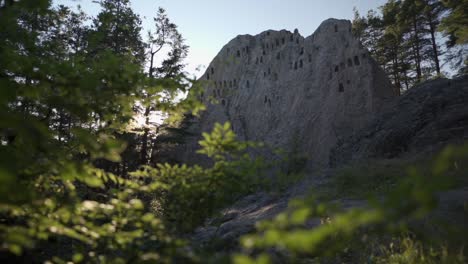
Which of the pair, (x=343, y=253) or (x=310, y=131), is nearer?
(x=343, y=253)

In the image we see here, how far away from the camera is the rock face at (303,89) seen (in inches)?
1035

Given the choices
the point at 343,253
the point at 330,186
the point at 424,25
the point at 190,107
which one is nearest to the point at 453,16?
the point at 424,25

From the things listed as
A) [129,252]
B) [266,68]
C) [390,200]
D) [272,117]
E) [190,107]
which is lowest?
[129,252]

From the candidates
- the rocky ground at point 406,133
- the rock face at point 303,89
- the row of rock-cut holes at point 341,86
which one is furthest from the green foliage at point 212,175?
the row of rock-cut holes at point 341,86

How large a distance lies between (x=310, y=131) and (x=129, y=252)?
27.0m

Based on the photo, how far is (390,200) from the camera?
1.12 m

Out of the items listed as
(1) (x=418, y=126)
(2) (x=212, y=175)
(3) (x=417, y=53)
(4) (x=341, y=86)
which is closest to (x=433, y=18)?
(3) (x=417, y=53)

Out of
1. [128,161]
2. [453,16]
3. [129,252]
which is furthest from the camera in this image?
[128,161]

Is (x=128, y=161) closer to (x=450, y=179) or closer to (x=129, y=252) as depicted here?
(x=129, y=252)

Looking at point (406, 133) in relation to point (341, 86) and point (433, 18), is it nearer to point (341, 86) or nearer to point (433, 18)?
point (341, 86)

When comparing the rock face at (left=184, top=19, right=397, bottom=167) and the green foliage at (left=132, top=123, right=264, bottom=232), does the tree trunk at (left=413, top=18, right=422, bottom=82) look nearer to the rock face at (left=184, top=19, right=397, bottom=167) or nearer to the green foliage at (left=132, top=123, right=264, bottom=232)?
the rock face at (left=184, top=19, right=397, bottom=167)

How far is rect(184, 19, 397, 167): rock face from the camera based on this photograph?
26.3 metres

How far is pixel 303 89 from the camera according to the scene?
30.6 m

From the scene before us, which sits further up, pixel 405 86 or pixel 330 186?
pixel 405 86
